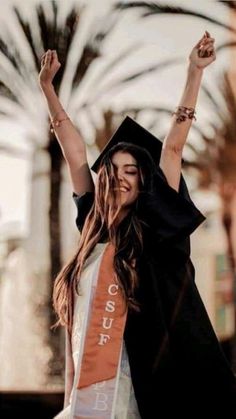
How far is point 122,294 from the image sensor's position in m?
2.35

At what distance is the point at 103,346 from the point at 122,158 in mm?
460

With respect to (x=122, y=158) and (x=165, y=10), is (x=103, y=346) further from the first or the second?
(x=165, y=10)

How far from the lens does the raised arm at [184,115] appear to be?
8.14ft

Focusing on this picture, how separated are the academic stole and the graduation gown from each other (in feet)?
0.10

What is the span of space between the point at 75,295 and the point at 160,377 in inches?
11.3

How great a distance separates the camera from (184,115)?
254 cm

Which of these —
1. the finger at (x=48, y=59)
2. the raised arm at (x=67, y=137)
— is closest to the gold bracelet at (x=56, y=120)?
the raised arm at (x=67, y=137)

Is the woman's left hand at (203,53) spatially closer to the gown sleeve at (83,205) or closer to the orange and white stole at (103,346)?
the gown sleeve at (83,205)

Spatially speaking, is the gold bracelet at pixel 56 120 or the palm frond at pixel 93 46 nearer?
the gold bracelet at pixel 56 120

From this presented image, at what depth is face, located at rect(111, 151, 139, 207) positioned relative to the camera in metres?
2.45

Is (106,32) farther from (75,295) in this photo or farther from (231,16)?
(75,295)

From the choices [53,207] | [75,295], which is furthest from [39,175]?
[75,295]

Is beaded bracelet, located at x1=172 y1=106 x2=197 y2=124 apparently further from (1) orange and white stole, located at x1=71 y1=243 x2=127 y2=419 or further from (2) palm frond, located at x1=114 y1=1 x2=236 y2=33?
(2) palm frond, located at x1=114 y1=1 x2=236 y2=33

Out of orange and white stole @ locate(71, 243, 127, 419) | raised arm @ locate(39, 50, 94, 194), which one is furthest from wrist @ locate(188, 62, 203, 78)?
orange and white stole @ locate(71, 243, 127, 419)
